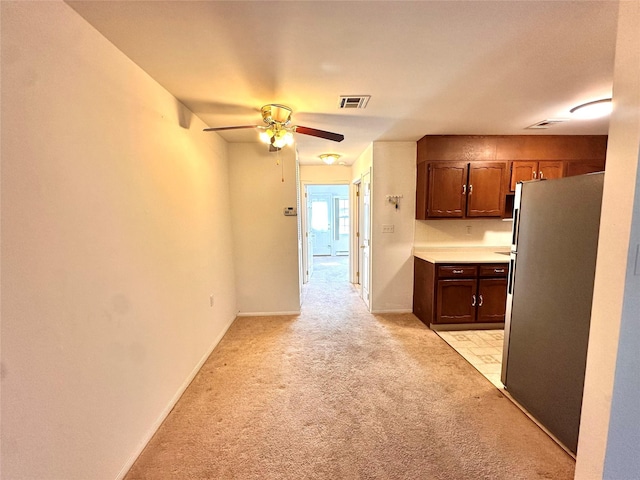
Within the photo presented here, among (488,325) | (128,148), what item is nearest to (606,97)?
(488,325)

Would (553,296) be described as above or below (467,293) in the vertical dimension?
above

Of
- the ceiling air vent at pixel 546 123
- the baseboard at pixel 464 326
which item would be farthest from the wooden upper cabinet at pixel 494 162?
the baseboard at pixel 464 326

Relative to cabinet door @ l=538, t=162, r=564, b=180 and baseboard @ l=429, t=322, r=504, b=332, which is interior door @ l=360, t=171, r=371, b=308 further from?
cabinet door @ l=538, t=162, r=564, b=180

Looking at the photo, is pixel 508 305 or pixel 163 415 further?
pixel 508 305

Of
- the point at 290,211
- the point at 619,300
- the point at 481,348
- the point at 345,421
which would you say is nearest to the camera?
the point at 619,300

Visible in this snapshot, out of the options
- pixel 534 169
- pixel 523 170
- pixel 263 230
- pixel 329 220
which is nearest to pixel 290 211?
pixel 263 230

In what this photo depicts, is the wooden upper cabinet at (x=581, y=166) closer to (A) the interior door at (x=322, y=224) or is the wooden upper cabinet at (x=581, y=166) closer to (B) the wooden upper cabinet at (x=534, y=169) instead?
(B) the wooden upper cabinet at (x=534, y=169)

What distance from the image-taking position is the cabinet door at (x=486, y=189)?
10.8 feet

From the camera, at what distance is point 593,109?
7.72 feet

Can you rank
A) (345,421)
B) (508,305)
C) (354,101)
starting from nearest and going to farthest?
(345,421) < (508,305) < (354,101)

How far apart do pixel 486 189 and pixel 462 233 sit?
2.14ft

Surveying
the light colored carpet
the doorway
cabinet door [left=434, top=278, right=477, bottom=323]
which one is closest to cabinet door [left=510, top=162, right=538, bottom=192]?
cabinet door [left=434, top=278, right=477, bottom=323]

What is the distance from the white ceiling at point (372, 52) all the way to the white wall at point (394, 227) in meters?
1.06

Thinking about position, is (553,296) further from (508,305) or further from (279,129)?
(279,129)
